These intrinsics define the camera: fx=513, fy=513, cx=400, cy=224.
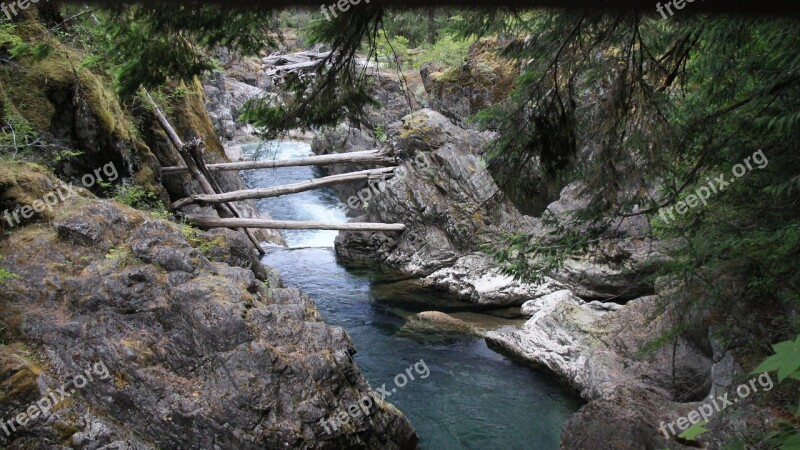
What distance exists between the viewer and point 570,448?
225 inches

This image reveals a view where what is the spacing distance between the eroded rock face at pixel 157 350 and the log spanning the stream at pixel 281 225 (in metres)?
5.55

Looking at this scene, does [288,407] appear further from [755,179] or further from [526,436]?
[755,179]

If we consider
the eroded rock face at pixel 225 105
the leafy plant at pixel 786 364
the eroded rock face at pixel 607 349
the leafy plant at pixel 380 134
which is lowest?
the eroded rock face at pixel 607 349

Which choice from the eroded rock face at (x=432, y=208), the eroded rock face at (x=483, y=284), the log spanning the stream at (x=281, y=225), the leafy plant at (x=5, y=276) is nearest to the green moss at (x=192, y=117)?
the log spanning the stream at (x=281, y=225)

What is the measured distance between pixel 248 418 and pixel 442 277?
7.60m

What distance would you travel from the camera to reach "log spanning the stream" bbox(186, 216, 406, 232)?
1142 cm

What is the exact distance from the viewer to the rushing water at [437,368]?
22.4 ft

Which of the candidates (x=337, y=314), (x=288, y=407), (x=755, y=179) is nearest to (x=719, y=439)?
(x=755, y=179)

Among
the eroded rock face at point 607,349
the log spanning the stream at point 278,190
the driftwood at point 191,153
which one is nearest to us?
the eroded rock face at point 607,349

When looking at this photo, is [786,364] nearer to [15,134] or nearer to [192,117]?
[15,134]

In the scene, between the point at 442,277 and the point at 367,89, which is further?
the point at 442,277

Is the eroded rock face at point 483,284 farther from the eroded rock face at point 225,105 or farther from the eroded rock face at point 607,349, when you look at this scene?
the eroded rock face at point 225,105

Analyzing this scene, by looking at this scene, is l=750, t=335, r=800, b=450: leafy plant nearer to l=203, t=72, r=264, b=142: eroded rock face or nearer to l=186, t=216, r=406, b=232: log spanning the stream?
l=186, t=216, r=406, b=232: log spanning the stream

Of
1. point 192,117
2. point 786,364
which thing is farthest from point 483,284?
point 786,364
